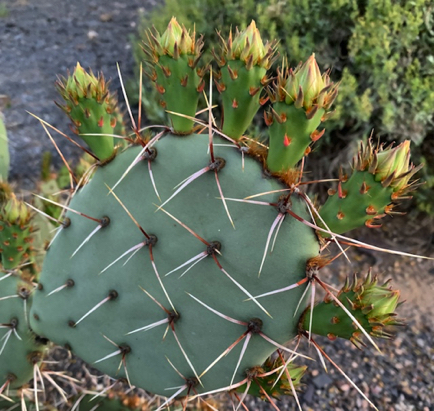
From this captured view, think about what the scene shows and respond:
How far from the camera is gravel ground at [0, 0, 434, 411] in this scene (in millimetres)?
1849

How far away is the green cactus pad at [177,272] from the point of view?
0.79 meters

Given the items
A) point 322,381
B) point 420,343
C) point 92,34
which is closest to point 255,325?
point 322,381

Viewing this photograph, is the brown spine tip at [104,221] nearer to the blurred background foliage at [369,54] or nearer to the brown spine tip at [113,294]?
the brown spine tip at [113,294]

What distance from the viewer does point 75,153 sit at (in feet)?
9.13

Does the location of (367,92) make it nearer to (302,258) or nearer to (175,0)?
(175,0)

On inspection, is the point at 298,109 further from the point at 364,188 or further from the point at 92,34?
the point at 92,34

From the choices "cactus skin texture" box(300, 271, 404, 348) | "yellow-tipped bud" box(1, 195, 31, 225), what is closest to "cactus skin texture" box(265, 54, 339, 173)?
"cactus skin texture" box(300, 271, 404, 348)

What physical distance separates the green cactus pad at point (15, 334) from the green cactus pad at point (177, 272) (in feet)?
0.51

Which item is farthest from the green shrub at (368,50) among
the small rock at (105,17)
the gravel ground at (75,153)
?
the small rock at (105,17)

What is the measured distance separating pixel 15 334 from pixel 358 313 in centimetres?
88

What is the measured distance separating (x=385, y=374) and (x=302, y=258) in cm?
141

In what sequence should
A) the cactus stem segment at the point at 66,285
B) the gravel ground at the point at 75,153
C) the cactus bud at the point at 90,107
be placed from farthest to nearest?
the gravel ground at the point at 75,153 → the cactus stem segment at the point at 66,285 → the cactus bud at the point at 90,107

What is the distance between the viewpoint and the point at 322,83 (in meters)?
0.67

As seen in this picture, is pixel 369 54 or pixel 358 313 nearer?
pixel 358 313
